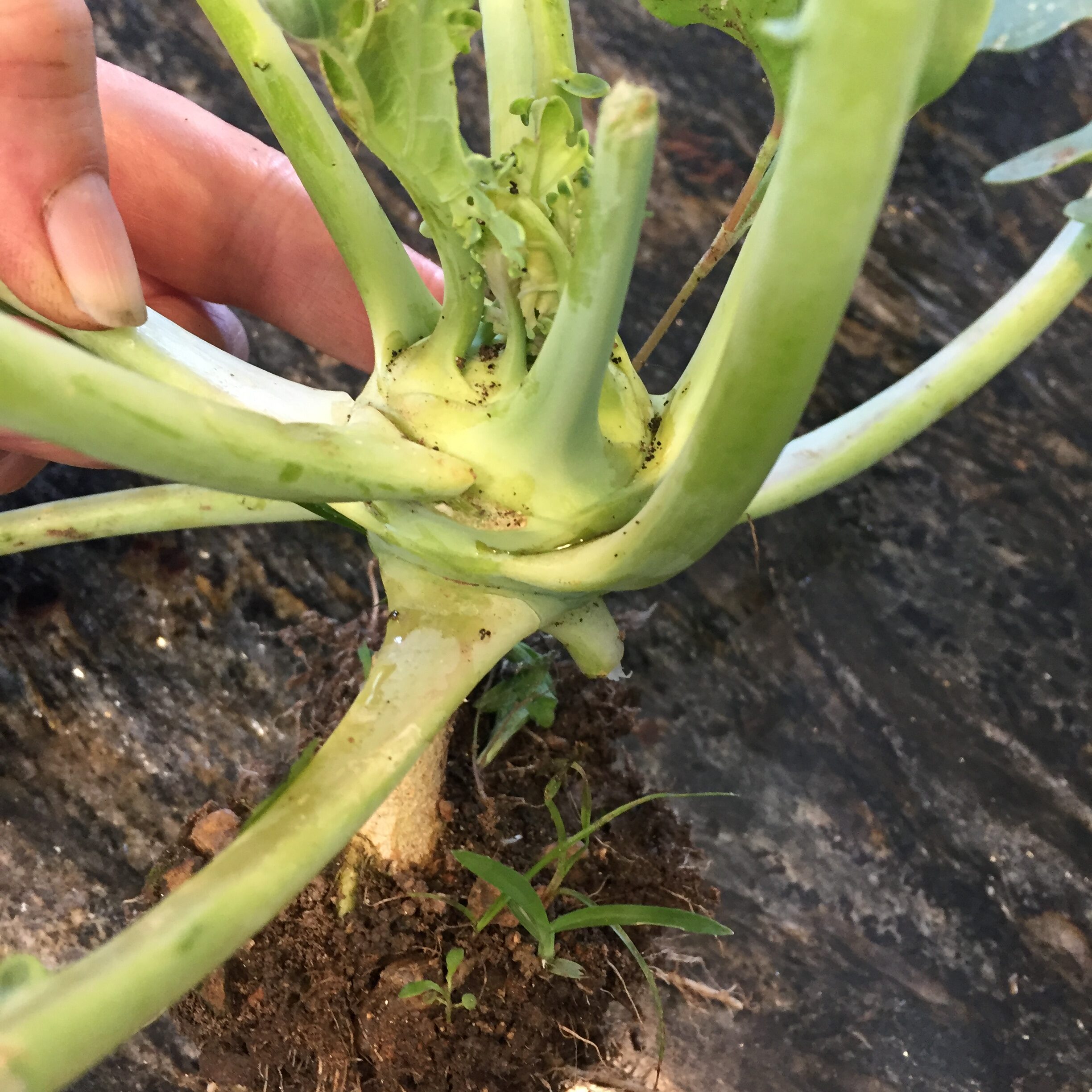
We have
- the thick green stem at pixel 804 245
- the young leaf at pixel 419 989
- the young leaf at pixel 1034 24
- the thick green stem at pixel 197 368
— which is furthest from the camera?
the young leaf at pixel 419 989

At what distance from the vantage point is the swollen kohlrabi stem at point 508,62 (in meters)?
0.40

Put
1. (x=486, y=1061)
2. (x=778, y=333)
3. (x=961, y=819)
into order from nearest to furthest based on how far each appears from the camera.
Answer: (x=778, y=333) < (x=486, y=1061) < (x=961, y=819)

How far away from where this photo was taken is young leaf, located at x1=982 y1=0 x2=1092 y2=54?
283 millimetres

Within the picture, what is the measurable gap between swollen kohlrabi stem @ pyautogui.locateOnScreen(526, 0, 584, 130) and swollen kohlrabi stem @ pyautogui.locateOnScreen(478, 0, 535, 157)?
2 centimetres

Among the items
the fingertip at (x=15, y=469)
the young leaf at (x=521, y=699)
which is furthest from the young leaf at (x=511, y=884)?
the fingertip at (x=15, y=469)

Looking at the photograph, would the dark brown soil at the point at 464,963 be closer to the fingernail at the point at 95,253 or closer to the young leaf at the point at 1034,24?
the fingernail at the point at 95,253

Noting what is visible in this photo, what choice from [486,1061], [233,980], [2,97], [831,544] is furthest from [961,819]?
[2,97]

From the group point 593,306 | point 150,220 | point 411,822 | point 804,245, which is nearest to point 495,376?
point 593,306

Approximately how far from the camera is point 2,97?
0.41 metres

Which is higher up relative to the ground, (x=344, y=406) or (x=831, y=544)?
(x=344, y=406)

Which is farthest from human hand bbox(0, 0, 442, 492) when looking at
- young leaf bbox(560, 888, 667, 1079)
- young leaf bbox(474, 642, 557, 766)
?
young leaf bbox(560, 888, 667, 1079)

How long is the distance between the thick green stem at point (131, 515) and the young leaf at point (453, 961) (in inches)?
11.7

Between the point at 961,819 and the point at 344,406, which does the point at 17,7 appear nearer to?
the point at 344,406

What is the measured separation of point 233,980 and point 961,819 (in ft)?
2.19
